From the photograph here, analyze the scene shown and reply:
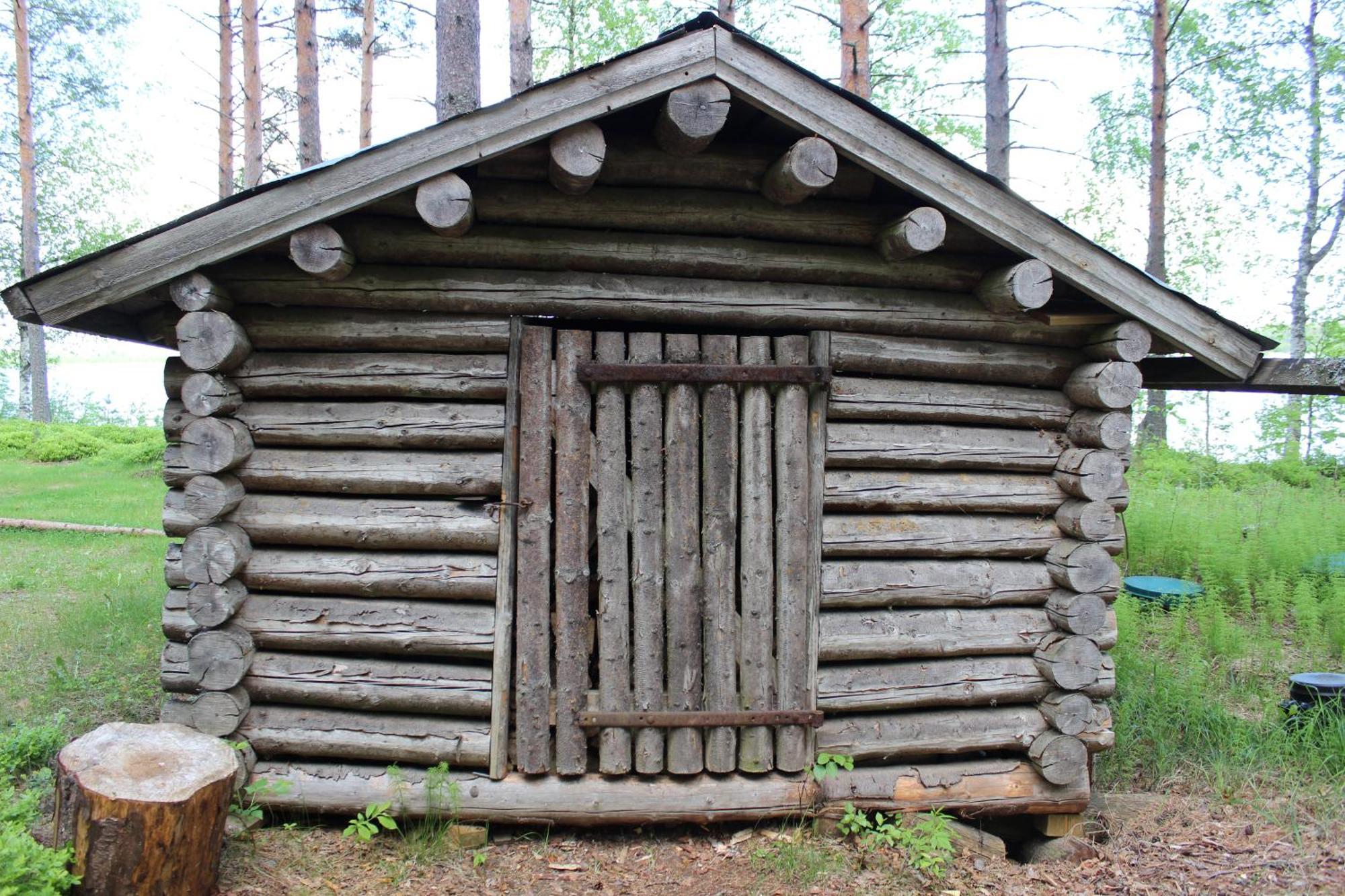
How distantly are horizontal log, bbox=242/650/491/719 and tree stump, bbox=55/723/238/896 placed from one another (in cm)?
60

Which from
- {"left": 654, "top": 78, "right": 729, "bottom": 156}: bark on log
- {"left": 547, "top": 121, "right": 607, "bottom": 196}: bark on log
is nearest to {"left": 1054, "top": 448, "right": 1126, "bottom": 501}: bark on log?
{"left": 654, "top": 78, "right": 729, "bottom": 156}: bark on log

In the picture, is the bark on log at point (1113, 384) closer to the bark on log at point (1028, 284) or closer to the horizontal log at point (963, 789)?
the bark on log at point (1028, 284)

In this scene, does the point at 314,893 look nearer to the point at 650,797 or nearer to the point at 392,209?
the point at 650,797

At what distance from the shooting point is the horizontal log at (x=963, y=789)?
4.43 m

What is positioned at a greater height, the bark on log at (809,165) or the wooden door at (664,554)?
the bark on log at (809,165)

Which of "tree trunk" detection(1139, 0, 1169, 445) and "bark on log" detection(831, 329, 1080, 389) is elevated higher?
"tree trunk" detection(1139, 0, 1169, 445)

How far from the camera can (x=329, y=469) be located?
167 inches

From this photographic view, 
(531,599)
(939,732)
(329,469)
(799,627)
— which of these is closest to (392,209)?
(329,469)

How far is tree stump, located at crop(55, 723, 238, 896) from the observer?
10.5 feet

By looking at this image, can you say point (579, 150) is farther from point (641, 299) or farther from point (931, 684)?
point (931, 684)

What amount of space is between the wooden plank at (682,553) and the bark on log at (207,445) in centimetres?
225

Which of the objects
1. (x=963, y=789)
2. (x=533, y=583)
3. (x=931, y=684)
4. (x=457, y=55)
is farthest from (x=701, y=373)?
(x=457, y=55)

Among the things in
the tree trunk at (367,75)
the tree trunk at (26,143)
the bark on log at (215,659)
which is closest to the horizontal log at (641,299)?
the bark on log at (215,659)

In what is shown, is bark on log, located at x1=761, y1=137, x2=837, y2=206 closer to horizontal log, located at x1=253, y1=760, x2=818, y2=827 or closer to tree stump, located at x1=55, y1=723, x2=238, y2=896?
horizontal log, located at x1=253, y1=760, x2=818, y2=827
